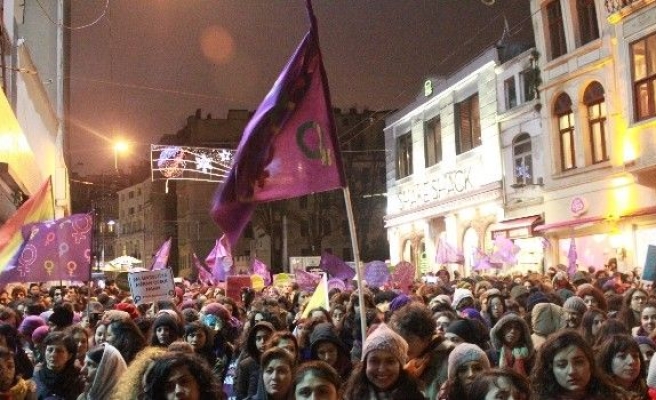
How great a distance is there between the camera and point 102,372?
4.93 meters

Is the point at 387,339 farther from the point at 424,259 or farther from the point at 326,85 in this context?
the point at 424,259

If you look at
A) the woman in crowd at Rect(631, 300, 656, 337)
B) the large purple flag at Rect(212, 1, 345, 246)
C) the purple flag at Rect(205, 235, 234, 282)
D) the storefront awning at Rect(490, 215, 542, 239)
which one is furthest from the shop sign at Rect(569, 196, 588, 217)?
the large purple flag at Rect(212, 1, 345, 246)

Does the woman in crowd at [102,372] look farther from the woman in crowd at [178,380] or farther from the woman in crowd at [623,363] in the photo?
the woman in crowd at [623,363]

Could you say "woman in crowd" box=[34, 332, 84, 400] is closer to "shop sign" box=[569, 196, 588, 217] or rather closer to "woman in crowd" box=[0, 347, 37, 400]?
"woman in crowd" box=[0, 347, 37, 400]

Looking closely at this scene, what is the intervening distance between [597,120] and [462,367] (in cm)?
2096

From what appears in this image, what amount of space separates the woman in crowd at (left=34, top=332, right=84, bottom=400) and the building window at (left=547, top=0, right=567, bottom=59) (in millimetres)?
22776

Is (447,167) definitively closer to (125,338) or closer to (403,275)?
(403,275)

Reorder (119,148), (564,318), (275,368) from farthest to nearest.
A: (119,148)
(564,318)
(275,368)

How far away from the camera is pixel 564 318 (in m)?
7.66

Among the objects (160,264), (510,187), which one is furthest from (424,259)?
(160,264)

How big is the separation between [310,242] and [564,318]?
57.0 metres

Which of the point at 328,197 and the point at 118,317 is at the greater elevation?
the point at 328,197

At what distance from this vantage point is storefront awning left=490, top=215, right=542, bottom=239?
26.8 meters

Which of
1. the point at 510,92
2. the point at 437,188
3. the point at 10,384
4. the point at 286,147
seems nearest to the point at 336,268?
the point at 286,147
